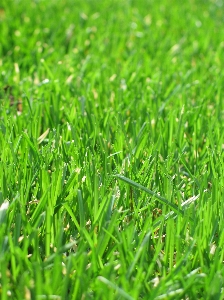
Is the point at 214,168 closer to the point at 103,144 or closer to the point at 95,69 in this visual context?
the point at 103,144

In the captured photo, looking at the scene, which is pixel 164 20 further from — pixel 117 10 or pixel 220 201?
pixel 220 201

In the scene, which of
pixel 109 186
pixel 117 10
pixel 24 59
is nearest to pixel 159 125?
pixel 109 186

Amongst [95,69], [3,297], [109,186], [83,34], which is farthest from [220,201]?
[83,34]

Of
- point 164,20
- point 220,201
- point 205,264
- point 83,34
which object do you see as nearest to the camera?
point 205,264

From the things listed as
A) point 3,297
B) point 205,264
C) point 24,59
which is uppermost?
point 24,59

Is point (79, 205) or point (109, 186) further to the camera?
point (109, 186)

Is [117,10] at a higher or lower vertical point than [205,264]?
higher

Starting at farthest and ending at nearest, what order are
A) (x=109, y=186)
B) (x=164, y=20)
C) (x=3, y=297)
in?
(x=164, y=20) < (x=109, y=186) < (x=3, y=297)
